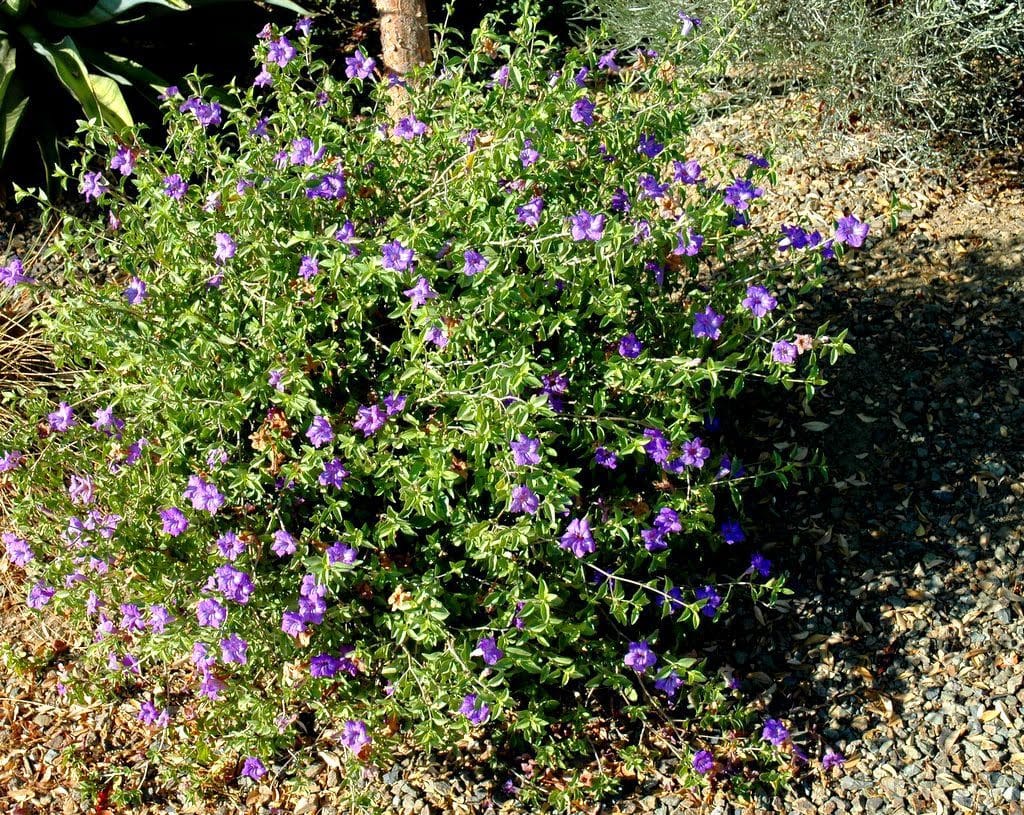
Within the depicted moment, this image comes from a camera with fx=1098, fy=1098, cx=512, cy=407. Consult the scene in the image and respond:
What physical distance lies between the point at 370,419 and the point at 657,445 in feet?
2.29

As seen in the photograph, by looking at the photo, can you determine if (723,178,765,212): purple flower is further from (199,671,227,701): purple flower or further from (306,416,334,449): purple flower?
(199,671,227,701): purple flower

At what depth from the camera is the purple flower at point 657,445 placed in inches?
104

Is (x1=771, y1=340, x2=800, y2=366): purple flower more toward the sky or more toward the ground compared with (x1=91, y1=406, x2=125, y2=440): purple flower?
more toward the ground

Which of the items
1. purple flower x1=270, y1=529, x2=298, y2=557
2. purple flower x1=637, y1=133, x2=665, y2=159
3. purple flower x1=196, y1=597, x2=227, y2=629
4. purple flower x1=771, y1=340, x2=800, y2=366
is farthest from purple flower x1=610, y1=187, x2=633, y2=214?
purple flower x1=196, y1=597, x2=227, y2=629

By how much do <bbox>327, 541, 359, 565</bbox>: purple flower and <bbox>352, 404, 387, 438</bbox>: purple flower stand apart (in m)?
0.30

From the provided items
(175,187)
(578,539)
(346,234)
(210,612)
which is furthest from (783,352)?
(175,187)

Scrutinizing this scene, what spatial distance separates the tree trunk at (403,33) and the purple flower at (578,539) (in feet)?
9.60

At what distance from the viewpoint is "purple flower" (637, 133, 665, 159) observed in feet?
9.86

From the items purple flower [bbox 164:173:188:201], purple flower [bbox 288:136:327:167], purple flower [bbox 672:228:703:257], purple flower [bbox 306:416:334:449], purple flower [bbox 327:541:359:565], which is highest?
purple flower [bbox 288:136:327:167]

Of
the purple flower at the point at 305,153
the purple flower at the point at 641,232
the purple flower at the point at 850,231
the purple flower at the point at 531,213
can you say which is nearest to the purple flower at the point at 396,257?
the purple flower at the point at 531,213

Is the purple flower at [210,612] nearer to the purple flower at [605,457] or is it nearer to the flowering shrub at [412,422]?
the flowering shrub at [412,422]

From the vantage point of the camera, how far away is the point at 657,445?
2658mm

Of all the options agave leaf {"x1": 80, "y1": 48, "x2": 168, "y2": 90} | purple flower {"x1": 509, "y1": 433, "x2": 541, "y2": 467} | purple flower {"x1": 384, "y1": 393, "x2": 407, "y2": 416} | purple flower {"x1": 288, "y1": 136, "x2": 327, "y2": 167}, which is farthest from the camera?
agave leaf {"x1": 80, "y1": 48, "x2": 168, "y2": 90}

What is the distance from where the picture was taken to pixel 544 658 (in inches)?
110
